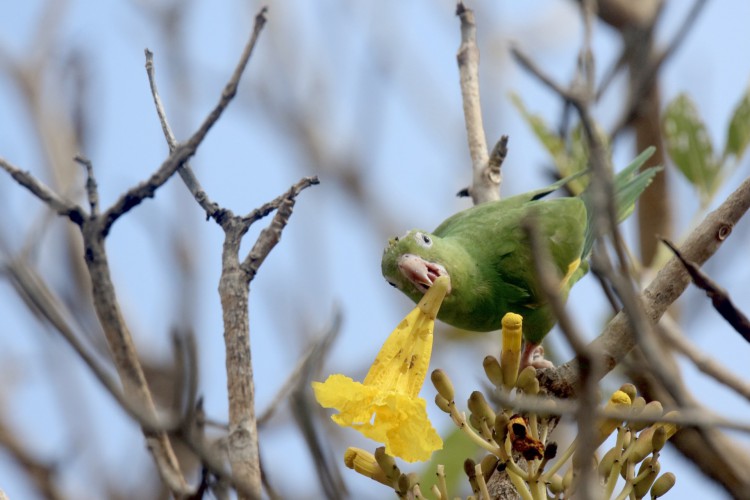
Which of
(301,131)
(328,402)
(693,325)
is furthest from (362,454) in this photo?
(301,131)

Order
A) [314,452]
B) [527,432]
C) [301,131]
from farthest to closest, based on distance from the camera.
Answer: [301,131], [527,432], [314,452]

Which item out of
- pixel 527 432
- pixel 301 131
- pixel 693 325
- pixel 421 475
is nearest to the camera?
pixel 527 432

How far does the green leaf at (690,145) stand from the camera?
4.02 m

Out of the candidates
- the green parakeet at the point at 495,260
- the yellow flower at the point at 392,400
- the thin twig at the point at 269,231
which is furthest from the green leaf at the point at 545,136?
the thin twig at the point at 269,231

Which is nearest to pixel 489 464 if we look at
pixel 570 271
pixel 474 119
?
pixel 570 271

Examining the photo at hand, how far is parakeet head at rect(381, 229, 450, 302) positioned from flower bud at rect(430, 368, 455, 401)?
39.4 inches

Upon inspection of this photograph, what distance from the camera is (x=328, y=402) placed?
2.20 m

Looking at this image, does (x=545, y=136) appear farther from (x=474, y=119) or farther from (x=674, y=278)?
(x=674, y=278)

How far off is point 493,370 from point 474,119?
181 centimetres

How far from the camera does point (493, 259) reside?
142 inches

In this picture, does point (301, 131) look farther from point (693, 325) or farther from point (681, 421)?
point (681, 421)

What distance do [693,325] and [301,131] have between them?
4.67 m

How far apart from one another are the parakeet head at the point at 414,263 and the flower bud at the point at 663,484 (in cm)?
131

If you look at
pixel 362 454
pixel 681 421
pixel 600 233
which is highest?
pixel 600 233
